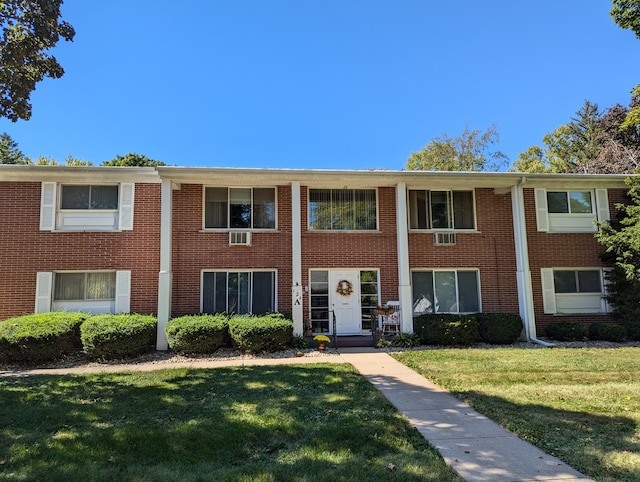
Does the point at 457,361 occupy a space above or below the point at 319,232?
below

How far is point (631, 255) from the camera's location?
39.7 ft

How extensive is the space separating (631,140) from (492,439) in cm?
2967

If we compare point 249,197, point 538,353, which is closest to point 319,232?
point 249,197

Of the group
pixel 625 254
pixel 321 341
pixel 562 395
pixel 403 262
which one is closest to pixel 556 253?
pixel 625 254

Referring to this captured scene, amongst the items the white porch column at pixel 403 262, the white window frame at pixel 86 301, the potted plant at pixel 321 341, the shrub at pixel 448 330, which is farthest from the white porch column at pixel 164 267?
the shrub at pixel 448 330

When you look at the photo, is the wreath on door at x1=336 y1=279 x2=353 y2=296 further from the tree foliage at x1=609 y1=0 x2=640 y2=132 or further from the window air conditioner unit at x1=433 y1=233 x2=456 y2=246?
the tree foliage at x1=609 y1=0 x2=640 y2=132

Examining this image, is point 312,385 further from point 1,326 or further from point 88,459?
point 1,326

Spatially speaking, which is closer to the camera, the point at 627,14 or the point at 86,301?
A: the point at 627,14

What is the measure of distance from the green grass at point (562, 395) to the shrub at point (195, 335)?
4.64m

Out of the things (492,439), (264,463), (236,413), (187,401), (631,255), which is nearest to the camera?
(264,463)

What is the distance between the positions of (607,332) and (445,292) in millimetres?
Result: 4661

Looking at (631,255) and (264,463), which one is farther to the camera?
(631,255)

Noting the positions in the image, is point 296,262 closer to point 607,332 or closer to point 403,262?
point 403,262

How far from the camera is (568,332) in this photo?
1201 cm
